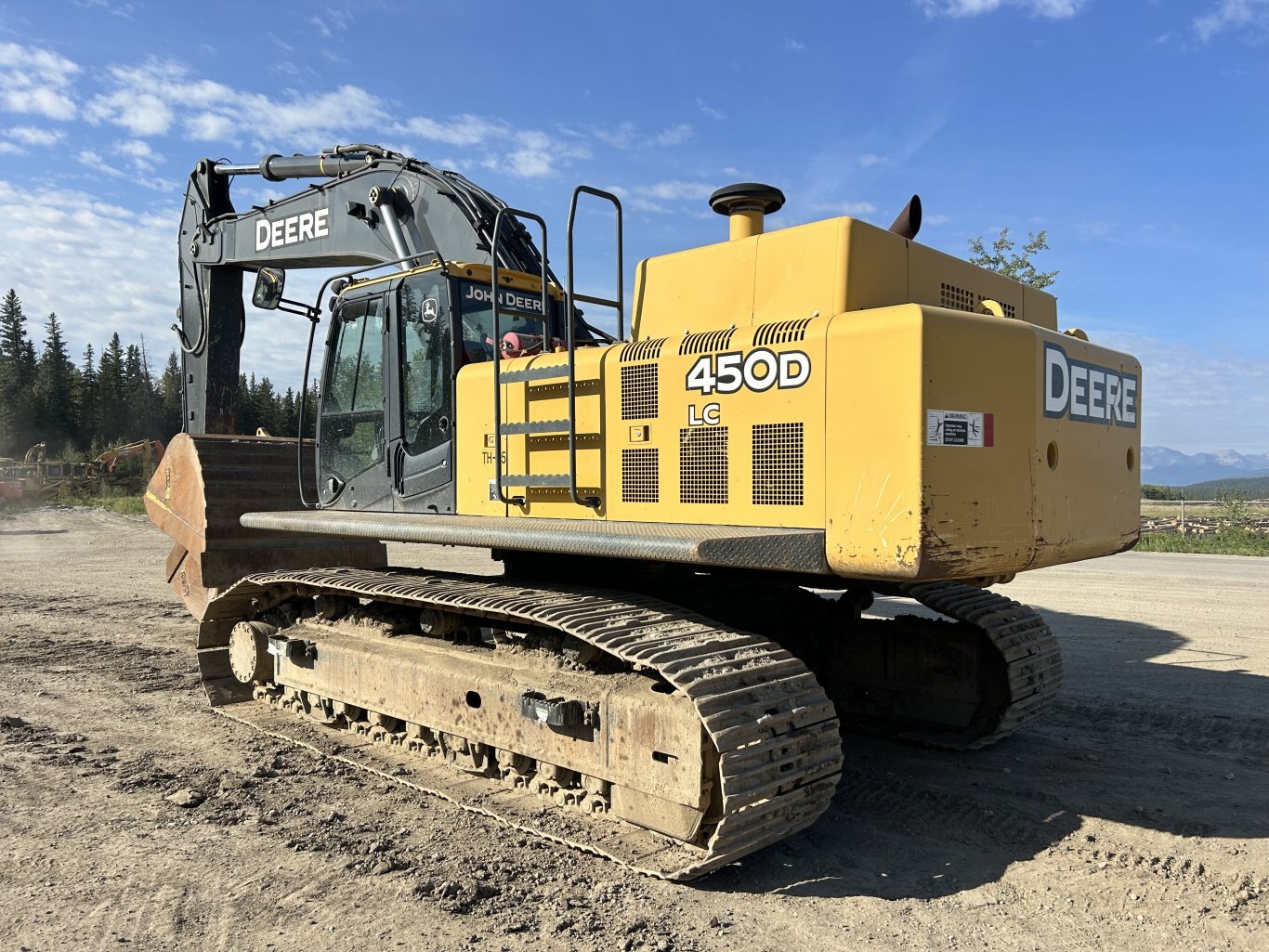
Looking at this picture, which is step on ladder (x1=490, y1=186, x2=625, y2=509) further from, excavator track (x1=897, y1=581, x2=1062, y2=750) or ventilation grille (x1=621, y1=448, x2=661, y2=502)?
excavator track (x1=897, y1=581, x2=1062, y2=750)

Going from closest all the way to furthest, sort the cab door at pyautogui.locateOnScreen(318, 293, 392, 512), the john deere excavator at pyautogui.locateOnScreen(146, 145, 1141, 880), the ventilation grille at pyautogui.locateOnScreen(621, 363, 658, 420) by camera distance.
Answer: the john deere excavator at pyautogui.locateOnScreen(146, 145, 1141, 880), the ventilation grille at pyautogui.locateOnScreen(621, 363, 658, 420), the cab door at pyautogui.locateOnScreen(318, 293, 392, 512)

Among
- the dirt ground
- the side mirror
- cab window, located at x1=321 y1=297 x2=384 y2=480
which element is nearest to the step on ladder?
cab window, located at x1=321 y1=297 x2=384 y2=480

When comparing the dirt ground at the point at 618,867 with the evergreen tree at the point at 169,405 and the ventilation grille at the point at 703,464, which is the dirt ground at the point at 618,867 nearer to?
the ventilation grille at the point at 703,464

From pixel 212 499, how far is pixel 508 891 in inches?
226

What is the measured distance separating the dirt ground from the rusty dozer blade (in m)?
1.45

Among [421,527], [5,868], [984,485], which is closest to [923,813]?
[984,485]

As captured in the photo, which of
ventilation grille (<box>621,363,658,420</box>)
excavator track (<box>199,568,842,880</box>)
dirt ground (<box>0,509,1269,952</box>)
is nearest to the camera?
dirt ground (<box>0,509,1269,952</box>)

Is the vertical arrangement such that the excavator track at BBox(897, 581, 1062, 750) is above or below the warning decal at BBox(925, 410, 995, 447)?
below

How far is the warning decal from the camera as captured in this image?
3.86 m

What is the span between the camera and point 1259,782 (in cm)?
530

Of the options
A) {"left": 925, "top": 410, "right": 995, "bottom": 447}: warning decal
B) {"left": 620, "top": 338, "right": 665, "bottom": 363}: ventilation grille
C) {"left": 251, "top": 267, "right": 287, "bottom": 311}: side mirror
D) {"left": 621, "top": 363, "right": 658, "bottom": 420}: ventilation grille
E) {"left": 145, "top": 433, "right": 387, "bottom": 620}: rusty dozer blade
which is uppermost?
{"left": 251, "top": 267, "right": 287, "bottom": 311}: side mirror

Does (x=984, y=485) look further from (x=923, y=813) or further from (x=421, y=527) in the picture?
Result: (x=421, y=527)

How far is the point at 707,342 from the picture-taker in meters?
4.60

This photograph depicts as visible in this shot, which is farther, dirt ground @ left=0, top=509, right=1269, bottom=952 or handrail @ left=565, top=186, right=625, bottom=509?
handrail @ left=565, top=186, right=625, bottom=509
